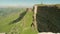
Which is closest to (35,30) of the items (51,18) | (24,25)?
(24,25)

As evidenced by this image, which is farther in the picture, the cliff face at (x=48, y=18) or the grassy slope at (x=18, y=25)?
the cliff face at (x=48, y=18)

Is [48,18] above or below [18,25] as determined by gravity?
above

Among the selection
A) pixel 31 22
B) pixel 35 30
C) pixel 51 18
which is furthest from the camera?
pixel 51 18

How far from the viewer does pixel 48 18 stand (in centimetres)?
411

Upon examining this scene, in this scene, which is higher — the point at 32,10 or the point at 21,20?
the point at 32,10

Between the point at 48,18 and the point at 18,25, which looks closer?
the point at 18,25

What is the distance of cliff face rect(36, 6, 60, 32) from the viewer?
149 inches

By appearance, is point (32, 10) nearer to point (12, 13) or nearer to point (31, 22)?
point (31, 22)

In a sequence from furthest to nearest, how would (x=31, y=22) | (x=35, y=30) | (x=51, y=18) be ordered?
(x=51, y=18)
(x=31, y=22)
(x=35, y=30)

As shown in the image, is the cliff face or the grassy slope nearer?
the grassy slope

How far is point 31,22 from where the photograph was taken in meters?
3.86

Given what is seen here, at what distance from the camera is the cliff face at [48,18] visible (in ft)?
12.4

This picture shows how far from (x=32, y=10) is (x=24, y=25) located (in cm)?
44

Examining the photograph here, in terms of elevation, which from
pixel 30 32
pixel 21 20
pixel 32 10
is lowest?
pixel 30 32
